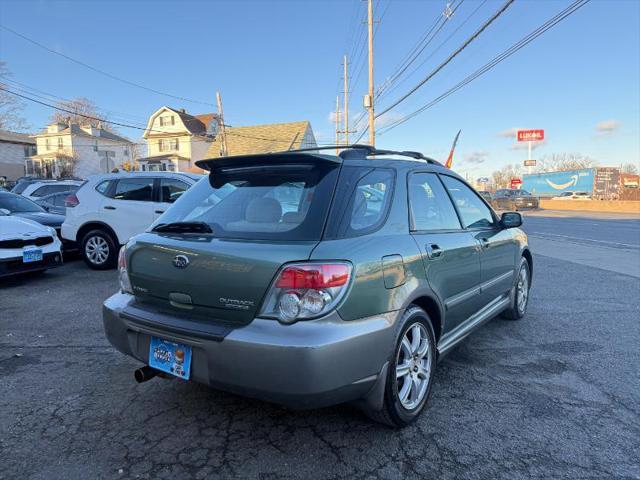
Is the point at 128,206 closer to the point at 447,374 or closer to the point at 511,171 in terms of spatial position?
the point at 447,374

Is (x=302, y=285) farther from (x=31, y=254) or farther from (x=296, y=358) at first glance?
(x=31, y=254)

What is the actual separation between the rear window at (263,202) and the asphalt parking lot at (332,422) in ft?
3.88

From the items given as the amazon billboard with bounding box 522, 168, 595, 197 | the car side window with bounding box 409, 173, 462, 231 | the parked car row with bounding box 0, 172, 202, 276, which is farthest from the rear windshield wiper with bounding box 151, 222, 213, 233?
the amazon billboard with bounding box 522, 168, 595, 197

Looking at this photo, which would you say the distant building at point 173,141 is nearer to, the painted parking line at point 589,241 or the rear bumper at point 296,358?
the painted parking line at point 589,241

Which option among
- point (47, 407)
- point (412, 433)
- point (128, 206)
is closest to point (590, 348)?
point (412, 433)

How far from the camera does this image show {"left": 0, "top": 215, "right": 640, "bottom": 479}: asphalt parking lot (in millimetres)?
2330

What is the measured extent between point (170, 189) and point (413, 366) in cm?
621

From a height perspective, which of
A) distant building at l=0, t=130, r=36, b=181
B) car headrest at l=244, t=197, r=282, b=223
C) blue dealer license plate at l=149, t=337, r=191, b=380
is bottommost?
blue dealer license plate at l=149, t=337, r=191, b=380

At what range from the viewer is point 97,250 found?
25.4ft

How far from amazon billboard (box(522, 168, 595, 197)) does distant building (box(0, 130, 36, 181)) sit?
61.5 metres

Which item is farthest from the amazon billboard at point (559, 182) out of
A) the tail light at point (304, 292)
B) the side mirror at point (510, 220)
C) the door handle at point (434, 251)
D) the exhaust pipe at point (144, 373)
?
the exhaust pipe at point (144, 373)

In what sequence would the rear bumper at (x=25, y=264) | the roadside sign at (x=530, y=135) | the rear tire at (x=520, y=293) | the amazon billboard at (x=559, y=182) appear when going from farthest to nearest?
the roadside sign at (x=530, y=135), the amazon billboard at (x=559, y=182), the rear bumper at (x=25, y=264), the rear tire at (x=520, y=293)

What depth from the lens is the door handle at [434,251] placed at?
114 inches

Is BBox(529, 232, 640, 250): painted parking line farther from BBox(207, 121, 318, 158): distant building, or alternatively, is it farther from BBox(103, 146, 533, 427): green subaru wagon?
BBox(207, 121, 318, 158): distant building
